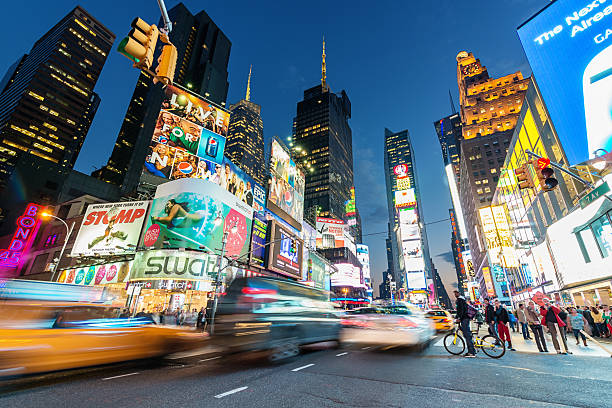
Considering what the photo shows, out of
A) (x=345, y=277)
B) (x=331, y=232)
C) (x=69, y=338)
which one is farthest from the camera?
(x=345, y=277)

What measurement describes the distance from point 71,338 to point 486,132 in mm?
112592

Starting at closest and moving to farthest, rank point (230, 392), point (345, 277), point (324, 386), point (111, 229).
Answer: point (230, 392), point (324, 386), point (111, 229), point (345, 277)

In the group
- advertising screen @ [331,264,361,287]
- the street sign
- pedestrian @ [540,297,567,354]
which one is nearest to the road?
pedestrian @ [540,297,567,354]

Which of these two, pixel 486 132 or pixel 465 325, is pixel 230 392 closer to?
pixel 465 325

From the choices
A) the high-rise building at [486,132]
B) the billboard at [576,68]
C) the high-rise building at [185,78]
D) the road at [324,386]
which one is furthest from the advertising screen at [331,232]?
the high-rise building at [185,78]

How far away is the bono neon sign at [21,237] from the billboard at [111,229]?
11.3 m

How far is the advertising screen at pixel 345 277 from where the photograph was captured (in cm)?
8440

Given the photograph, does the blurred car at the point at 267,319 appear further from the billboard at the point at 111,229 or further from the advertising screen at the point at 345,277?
the advertising screen at the point at 345,277

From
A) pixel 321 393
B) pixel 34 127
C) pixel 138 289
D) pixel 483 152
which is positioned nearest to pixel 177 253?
pixel 138 289

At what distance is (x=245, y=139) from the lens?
181 meters

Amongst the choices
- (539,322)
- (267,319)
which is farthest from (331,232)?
(267,319)

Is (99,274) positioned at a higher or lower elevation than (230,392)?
higher

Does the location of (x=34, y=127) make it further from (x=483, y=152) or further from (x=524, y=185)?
(x=483, y=152)

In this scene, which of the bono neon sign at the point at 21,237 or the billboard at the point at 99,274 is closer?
the billboard at the point at 99,274
